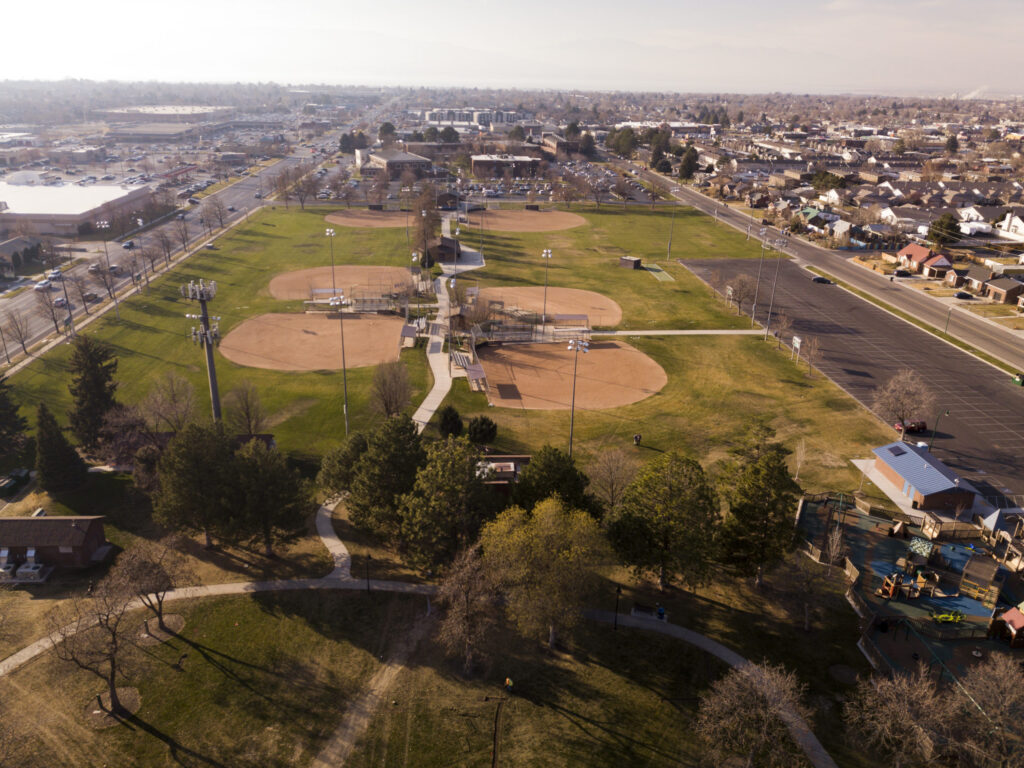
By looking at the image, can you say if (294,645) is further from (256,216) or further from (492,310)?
(256,216)

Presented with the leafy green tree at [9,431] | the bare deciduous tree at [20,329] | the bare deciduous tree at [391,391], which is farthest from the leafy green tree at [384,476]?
the bare deciduous tree at [20,329]

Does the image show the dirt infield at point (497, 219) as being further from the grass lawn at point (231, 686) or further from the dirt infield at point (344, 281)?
the grass lawn at point (231, 686)

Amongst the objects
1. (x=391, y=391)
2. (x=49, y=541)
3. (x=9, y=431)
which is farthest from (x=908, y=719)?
(x=9, y=431)

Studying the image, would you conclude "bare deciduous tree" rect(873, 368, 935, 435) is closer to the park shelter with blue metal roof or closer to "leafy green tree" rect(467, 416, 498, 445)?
the park shelter with blue metal roof

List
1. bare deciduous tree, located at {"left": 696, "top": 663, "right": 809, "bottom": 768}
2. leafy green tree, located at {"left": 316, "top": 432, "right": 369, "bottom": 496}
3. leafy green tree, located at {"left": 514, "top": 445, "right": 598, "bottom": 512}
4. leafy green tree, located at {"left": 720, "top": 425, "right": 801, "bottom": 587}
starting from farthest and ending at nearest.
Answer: leafy green tree, located at {"left": 316, "top": 432, "right": 369, "bottom": 496}, leafy green tree, located at {"left": 514, "top": 445, "right": 598, "bottom": 512}, leafy green tree, located at {"left": 720, "top": 425, "right": 801, "bottom": 587}, bare deciduous tree, located at {"left": 696, "top": 663, "right": 809, "bottom": 768}

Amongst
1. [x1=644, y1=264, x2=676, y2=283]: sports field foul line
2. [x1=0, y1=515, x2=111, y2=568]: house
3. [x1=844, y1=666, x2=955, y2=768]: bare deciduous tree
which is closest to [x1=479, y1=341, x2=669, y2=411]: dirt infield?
[x1=644, y1=264, x2=676, y2=283]: sports field foul line

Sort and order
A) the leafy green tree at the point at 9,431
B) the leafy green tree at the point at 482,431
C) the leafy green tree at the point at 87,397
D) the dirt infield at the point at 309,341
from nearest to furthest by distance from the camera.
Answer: the leafy green tree at the point at 9,431, the leafy green tree at the point at 87,397, the leafy green tree at the point at 482,431, the dirt infield at the point at 309,341

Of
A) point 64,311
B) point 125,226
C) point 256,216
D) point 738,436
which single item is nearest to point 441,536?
point 738,436
